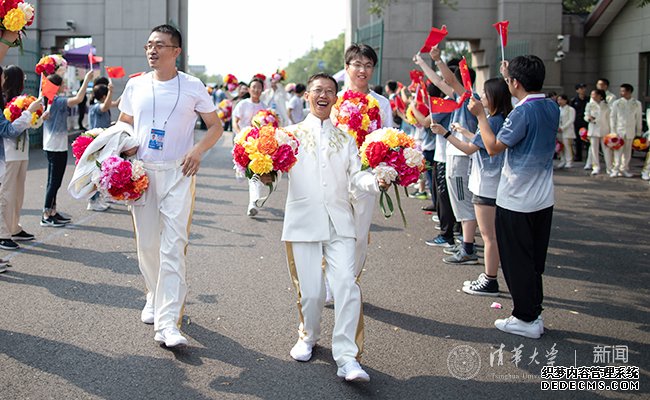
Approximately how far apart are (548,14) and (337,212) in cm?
2352

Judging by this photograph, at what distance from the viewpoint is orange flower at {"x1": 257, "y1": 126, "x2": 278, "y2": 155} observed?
4.95 metres

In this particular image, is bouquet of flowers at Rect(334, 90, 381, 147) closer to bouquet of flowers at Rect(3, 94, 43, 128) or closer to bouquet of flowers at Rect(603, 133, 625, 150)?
bouquet of flowers at Rect(3, 94, 43, 128)

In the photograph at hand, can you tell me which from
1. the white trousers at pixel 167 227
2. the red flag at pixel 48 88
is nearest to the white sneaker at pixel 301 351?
the white trousers at pixel 167 227

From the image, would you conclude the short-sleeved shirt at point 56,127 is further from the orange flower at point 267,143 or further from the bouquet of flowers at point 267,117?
the orange flower at point 267,143

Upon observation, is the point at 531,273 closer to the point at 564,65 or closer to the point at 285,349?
the point at 285,349

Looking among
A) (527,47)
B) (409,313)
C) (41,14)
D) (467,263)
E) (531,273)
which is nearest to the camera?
(531,273)

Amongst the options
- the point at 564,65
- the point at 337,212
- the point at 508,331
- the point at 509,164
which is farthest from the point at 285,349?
the point at 564,65

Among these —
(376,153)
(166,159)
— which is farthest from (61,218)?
(376,153)

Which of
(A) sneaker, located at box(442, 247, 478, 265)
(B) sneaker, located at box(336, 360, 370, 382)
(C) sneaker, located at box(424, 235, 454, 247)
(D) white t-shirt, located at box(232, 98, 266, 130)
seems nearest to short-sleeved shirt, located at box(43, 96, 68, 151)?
(D) white t-shirt, located at box(232, 98, 266, 130)

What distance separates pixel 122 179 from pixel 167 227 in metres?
0.55

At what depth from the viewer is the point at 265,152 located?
495 cm

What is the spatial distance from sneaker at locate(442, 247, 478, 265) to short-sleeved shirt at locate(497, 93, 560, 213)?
2.68 m

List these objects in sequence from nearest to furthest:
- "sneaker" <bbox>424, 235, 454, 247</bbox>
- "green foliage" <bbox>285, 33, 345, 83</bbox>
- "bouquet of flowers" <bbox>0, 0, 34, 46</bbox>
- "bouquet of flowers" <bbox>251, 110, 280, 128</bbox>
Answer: "bouquet of flowers" <bbox>0, 0, 34, 46</bbox>, "sneaker" <bbox>424, 235, 454, 247</bbox>, "bouquet of flowers" <bbox>251, 110, 280, 128</bbox>, "green foliage" <bbox>285, 33, 345, 83</bbox>

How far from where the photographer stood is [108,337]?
584 centimetres
